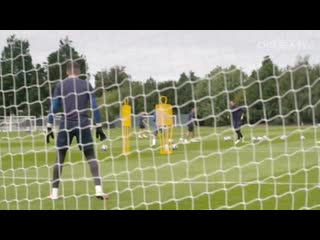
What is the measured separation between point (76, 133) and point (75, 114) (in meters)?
0.23

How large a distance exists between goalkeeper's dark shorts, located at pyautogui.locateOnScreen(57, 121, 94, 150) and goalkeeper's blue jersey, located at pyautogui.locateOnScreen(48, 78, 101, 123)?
0.07m

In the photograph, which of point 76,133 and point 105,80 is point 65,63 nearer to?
point 76,133

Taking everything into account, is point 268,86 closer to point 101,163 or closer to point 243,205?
point 243,205

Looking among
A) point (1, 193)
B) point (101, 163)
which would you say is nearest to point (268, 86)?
point (1, 193)

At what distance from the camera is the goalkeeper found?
19.0ft

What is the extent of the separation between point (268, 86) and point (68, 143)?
2561 millimetres

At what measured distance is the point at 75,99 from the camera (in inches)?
227

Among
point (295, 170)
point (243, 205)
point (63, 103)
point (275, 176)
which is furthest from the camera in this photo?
point (295, 170)

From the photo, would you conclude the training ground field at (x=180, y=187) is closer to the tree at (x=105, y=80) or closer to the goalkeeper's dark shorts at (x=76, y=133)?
the goalkeeper's dark shorts at (x=76, y=133)

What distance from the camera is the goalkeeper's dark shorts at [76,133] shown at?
5.80 m

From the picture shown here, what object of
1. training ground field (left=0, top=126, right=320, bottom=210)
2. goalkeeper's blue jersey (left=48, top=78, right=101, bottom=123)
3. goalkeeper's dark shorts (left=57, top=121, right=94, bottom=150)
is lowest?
training ground field (left=0, top=126, right=320, bottom=210)

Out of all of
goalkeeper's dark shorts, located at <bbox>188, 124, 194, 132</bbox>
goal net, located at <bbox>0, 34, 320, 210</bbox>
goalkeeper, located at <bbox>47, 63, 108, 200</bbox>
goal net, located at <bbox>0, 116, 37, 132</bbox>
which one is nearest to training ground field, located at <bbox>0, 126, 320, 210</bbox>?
goal net, located at <bbox>0, 34, 320, 210</bbox>

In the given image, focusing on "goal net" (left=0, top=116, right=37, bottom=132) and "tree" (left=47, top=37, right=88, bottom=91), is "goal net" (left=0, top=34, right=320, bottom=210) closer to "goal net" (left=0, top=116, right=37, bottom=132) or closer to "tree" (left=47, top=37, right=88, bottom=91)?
"tree" (left=47, top=37, right=88, bottom=91)

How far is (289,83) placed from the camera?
5.72m
